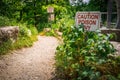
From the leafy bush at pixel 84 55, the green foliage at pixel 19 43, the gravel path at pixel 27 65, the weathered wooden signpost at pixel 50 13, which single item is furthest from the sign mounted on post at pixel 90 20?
the weathered wooden signpost at pixel 50 13

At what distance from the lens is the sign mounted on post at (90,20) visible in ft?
17.7

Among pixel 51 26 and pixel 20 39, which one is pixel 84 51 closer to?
pixel 20 39

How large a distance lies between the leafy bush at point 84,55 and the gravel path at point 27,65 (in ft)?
1.77

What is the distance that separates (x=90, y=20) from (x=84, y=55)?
0.81 meters

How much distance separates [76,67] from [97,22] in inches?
43.2

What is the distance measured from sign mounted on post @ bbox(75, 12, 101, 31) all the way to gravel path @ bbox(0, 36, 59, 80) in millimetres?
1543

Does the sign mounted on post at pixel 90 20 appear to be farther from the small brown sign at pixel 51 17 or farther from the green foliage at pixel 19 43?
the small brown sign at pixel 51 17

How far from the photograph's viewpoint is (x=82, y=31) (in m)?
5.54

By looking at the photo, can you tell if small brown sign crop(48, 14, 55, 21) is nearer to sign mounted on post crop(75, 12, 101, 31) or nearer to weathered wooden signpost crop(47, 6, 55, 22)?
weathered wooden signpost crop(47, 6, 55, 22)

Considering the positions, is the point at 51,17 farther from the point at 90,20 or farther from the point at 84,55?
the point at 84,55

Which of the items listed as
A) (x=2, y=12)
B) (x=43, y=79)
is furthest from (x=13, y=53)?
(x=2, y=12)

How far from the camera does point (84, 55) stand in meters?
5.32

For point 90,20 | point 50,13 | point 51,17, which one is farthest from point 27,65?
point 51,17

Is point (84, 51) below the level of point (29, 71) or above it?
above
